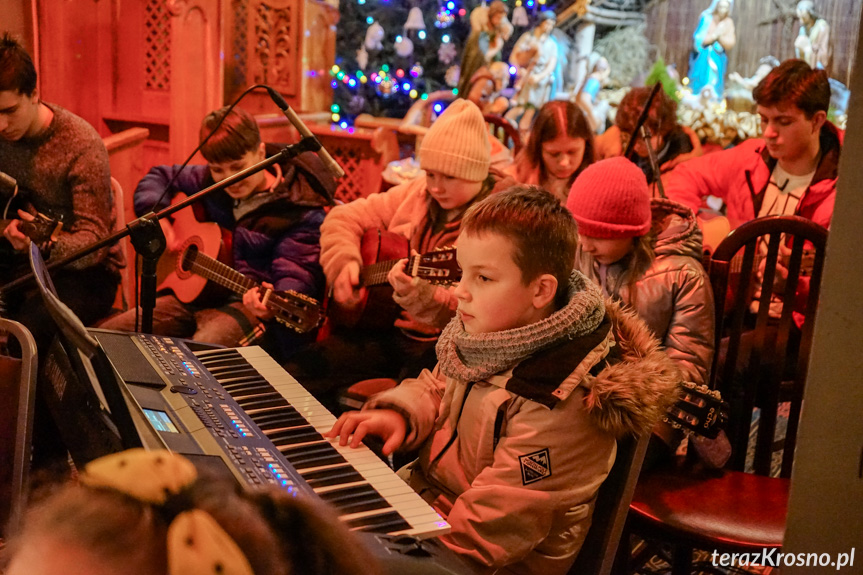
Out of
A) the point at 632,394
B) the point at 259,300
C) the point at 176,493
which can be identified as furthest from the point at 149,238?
the point at 176,493

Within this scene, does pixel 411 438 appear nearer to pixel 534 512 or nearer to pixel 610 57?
pixel 534 512

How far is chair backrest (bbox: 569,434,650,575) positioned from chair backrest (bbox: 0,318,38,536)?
1189 mm

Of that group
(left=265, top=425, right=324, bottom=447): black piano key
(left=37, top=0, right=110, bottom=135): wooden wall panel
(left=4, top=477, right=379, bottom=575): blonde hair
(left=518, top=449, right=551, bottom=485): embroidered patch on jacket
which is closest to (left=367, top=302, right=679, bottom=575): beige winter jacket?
(left=518, top=449, right=551, bottom=485): embroidered patch on jacket

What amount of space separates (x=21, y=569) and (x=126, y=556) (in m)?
0.11

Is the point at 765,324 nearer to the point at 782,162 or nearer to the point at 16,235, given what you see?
the point at 782,162

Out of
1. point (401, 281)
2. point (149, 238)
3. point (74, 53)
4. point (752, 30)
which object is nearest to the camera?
point (149, 238)

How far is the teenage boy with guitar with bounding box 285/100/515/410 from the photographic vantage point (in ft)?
8.80

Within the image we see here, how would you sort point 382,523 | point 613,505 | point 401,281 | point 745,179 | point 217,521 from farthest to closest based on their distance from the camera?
point 745,179
point 401,281
point 613,505
point 382,523
point 217,521

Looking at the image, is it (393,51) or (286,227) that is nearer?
(286,227)

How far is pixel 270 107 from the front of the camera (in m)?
6.18

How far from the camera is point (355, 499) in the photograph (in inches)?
48.9

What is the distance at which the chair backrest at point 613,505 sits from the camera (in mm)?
1414

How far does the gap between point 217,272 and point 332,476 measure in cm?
182

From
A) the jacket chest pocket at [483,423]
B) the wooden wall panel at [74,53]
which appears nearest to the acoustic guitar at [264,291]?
the jacket chest pocket at [483,423]
